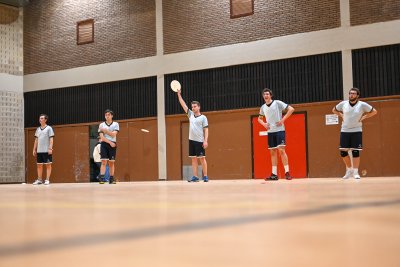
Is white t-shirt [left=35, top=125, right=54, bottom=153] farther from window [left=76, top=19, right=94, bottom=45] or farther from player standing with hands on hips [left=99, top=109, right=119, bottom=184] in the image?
window [left=76, top=19, right=94, bottom=45]

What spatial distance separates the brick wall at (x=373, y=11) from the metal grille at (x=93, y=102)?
6.47m

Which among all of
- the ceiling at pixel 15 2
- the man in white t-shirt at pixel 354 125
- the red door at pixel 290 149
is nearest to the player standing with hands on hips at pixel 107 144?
the red door at pixel 290 149

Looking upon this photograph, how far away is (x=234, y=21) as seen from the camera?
14.9m

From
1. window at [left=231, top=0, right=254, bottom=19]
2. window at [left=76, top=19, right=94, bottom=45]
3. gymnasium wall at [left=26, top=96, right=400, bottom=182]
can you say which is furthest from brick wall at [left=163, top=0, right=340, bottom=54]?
window at [left=76, top=19, right=94, bottom=45]

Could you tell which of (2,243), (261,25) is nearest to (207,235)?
(2,243)

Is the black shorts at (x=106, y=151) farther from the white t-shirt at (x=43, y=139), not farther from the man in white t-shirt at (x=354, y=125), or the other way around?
the man in white t-shirt at (x=354, y=125)

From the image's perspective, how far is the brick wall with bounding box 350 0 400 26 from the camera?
506 inches

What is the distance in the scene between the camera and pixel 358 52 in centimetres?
1325

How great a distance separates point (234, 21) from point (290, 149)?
13.8 feet

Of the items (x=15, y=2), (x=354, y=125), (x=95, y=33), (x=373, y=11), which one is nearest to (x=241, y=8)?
(x=373, y=11)

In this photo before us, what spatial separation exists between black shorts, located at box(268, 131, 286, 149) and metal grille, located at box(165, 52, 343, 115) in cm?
418

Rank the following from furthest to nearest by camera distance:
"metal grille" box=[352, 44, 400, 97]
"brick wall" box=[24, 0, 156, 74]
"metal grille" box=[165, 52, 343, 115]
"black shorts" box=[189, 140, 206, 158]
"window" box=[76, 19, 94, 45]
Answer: "window" box=[76, 19, 94, 45] < "brick wall" box=[24, 0, 156, 74] < "metal grille" box=[165, 52, 343, 115] < "metal grille" box=[352, 44, 400, 97] < "black shorts" box=[189, 140, 206, 158]

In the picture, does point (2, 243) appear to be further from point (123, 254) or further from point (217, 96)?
point (217, 96)

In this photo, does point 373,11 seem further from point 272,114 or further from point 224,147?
point 224,147
